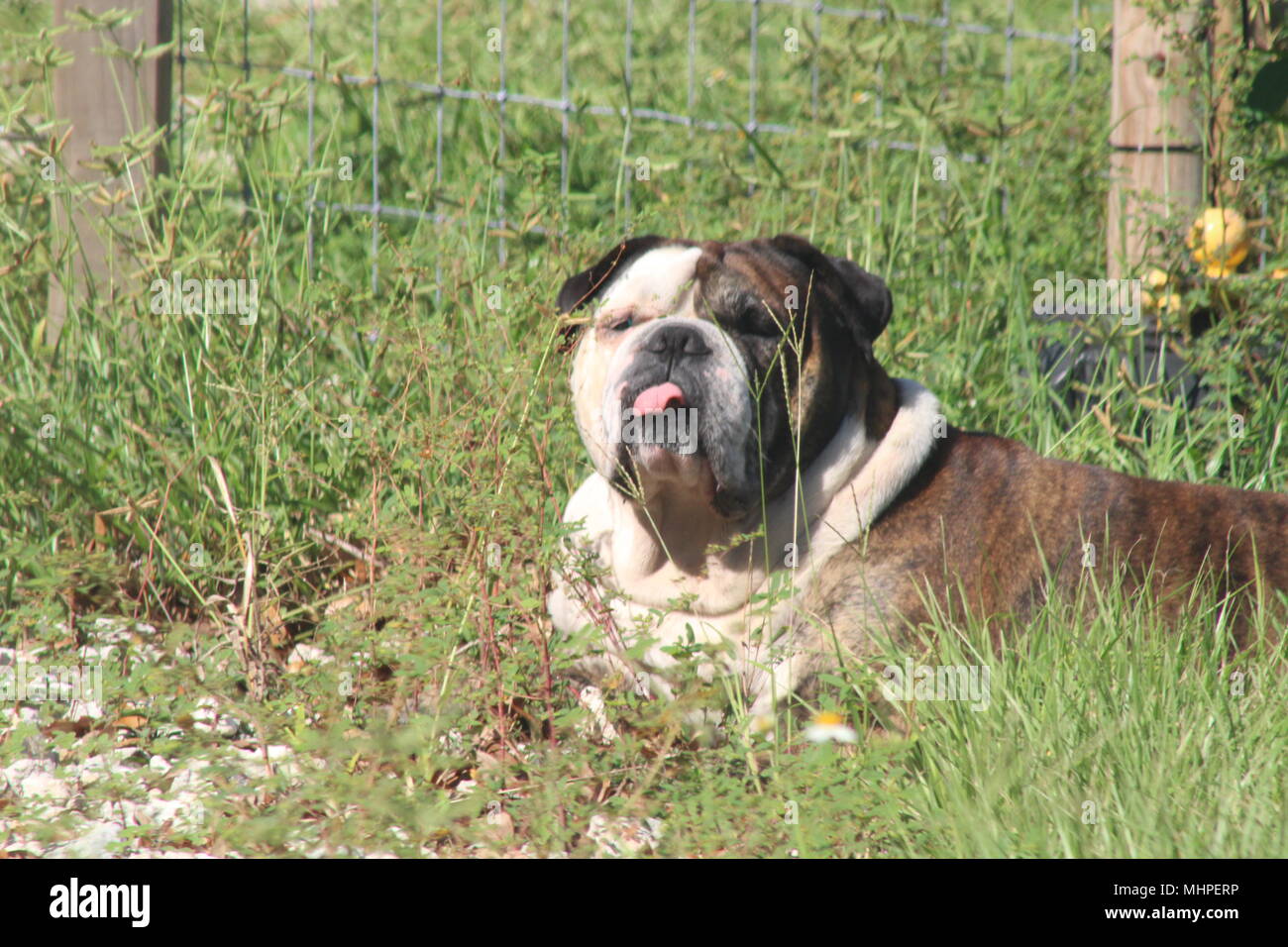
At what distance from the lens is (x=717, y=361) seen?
10.1 ft

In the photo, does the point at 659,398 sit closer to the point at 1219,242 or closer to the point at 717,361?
the point at 717,361

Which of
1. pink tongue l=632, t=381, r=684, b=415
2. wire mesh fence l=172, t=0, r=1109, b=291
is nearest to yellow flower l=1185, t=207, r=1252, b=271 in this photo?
wire mesh fence l=172, t=0, r=1109, b=291

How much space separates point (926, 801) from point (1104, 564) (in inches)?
39.3

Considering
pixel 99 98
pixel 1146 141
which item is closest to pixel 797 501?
pixel 1146 141

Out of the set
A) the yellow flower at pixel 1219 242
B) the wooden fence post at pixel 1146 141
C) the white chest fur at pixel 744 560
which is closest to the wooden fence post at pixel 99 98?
the white chest fur at pixel 744 560

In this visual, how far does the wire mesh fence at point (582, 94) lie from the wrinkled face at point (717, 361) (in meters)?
0.52

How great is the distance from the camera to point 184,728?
3.00 metres

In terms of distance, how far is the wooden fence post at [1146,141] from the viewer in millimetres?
4469

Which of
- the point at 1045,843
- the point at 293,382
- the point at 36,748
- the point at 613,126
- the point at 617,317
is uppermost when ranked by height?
the point at 613,126

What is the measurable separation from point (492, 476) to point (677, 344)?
530mm

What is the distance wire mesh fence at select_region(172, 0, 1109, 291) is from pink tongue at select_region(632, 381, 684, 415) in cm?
81

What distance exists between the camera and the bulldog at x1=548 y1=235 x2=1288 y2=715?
306cm
